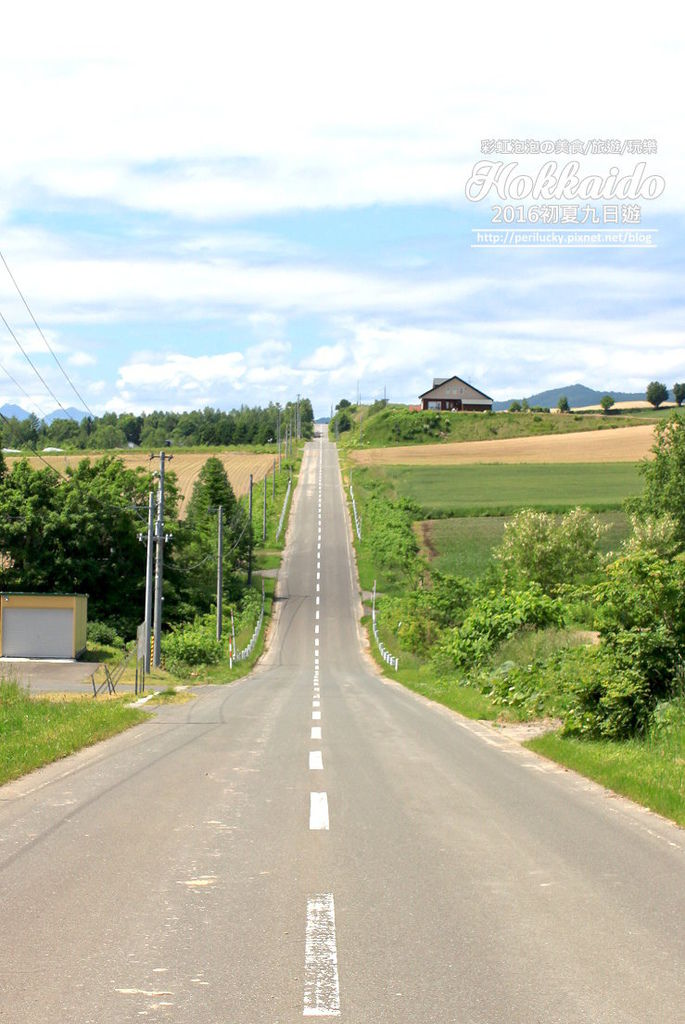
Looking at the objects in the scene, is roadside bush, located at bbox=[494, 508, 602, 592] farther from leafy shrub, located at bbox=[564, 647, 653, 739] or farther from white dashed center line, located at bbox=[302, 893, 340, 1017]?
white dashed center line, located at bbox=[302, 893, 340, 1017]

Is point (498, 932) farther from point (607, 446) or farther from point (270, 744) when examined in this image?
point (607, 446)

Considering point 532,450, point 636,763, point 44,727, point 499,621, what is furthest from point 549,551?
point 532,450

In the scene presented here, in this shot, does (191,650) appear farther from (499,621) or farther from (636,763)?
(636,763)

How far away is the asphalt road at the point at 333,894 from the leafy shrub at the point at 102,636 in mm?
44865

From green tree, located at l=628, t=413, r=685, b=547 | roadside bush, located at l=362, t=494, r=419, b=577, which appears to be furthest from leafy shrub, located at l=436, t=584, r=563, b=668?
roadside bush, located at l=362, t=494, r=419, b=577

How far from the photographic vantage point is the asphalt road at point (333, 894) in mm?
4867

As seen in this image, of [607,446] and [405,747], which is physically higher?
[607,446]

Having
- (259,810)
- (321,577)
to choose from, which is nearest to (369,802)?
(259,810)

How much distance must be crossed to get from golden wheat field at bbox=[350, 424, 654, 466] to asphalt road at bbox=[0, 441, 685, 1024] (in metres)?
108

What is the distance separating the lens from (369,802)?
32.9ft

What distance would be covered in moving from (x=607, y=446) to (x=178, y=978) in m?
126

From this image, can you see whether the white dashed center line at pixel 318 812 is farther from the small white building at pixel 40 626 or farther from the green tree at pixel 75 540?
the green tree at pixel 75 540

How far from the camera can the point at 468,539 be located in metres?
80.9

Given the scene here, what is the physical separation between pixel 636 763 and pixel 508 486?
92935mm
